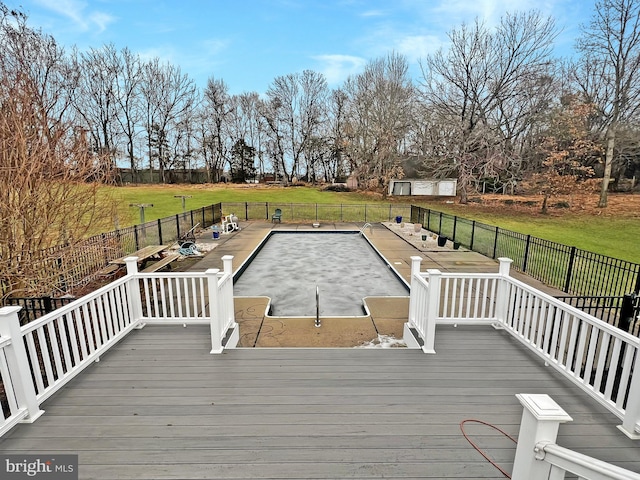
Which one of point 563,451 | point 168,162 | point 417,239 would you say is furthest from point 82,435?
point 168,162

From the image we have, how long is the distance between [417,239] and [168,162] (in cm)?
3501

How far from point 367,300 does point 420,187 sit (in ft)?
90.3

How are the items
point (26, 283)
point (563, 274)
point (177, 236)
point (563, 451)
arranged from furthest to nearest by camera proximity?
1. point (177, 236)
2. point (563, 274)
3. point (26, 283)
4. point (563, 451)

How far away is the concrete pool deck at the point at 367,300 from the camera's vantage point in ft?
17.2

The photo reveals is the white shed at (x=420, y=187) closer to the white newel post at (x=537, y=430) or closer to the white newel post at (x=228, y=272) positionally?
the white newel post at (x=228, y=272)

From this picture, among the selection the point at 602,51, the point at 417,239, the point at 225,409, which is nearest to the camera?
the point at 225,409

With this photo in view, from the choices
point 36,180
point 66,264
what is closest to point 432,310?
point 36,180

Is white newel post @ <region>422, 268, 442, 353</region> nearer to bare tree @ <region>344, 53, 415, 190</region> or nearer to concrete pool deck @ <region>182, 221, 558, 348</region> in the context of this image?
concrete pool deck @ <region>182, 221, 558, 348</region>

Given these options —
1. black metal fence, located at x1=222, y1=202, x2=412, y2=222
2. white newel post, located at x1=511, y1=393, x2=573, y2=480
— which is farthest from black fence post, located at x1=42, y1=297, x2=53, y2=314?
black metal fence, located at x1=222, y1=202, x2=412, y2=222

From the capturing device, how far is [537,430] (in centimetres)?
153

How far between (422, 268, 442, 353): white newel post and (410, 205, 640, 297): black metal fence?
3.83 metres

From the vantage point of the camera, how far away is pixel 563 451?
1.41 metres

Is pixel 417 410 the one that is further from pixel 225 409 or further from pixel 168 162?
pixel 168 162

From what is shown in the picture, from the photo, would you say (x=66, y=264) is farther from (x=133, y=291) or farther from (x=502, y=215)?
(x=502, y=215)
